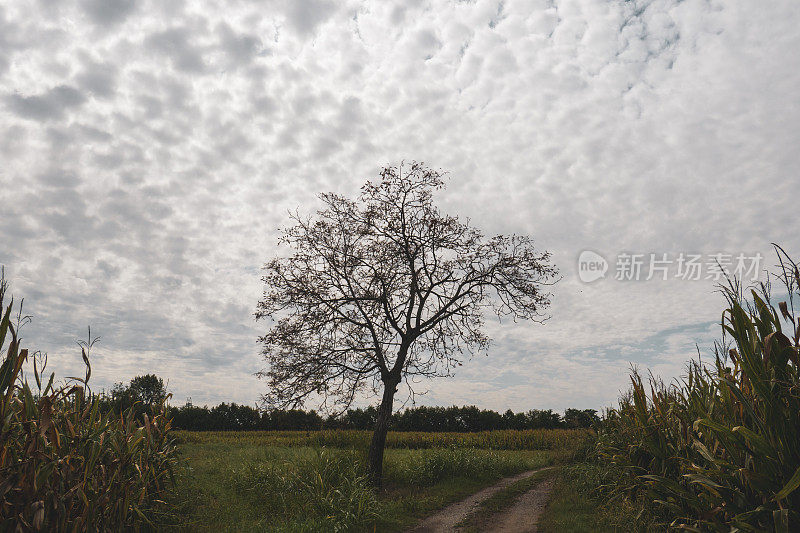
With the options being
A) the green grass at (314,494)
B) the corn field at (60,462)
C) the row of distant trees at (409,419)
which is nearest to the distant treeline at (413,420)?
the row of distant trees at (409,419)

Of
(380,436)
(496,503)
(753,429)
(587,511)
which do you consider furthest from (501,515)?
(753,429)

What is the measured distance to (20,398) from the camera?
5.16 m

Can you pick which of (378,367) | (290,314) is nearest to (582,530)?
(378,367)

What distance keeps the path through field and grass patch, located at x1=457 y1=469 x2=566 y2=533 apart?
14cm

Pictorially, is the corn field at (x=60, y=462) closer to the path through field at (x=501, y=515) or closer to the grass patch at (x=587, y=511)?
the path through field at (x=501, y=515)

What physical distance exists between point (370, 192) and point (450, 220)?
284 centimetres

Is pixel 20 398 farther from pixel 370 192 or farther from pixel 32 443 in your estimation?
pixel 370 192

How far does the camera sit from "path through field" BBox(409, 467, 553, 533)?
29.9 ft

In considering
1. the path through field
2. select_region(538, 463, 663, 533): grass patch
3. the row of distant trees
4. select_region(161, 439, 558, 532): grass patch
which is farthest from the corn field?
the row of distant trees

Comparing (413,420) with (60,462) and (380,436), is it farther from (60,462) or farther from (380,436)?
(60,462)

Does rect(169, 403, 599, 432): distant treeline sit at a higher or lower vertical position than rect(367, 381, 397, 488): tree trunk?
lower

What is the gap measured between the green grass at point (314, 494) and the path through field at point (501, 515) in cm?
34

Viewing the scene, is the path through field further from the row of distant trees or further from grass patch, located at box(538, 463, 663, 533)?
the row of distant trees

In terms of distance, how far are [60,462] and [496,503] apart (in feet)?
32.3
